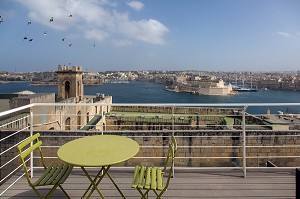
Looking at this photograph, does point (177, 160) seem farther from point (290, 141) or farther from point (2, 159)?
point (2, 159)

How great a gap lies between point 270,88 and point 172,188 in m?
131

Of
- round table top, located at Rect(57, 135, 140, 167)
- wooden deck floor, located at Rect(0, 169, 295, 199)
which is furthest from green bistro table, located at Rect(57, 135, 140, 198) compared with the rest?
wooden deck floor, located at Rect(0, 169, 295, 199)

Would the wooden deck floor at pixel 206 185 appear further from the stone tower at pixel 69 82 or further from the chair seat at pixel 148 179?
the stone tower at pixel 69 82

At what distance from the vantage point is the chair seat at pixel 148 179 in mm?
2352

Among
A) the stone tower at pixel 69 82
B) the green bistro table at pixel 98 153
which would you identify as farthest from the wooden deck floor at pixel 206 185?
the stone tower at pixel 69 82

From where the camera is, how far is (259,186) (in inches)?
135

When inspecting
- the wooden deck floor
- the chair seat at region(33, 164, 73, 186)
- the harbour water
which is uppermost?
the chair seat at region(33, 164, 73, 186)

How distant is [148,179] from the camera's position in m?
2.48

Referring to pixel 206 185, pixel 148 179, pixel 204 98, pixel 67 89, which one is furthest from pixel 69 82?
pixel 204 98

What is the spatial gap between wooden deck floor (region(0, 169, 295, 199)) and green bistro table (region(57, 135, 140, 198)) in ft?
2.40

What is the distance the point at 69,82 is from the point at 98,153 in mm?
28903

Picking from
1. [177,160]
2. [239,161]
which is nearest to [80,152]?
[177,160]

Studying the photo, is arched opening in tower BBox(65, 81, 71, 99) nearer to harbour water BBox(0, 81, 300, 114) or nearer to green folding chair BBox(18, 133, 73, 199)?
green folding chair BBox(18, 133, 73, 199)

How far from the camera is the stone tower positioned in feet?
96.9
